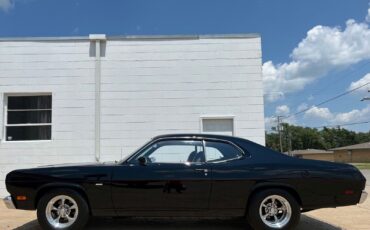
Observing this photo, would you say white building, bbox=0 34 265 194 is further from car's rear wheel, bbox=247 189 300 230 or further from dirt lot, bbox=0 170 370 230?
car's rear wheel, bbox=247 189 300 230

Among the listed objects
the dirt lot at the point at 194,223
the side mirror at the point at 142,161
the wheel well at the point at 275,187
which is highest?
the side mirror at the point at 142,161

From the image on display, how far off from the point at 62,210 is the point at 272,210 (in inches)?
127

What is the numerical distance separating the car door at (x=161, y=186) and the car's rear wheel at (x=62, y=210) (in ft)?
1.77

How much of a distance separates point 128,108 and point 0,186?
3984 mm

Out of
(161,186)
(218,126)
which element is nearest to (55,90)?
(218,126)

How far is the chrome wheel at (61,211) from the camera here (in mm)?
6723

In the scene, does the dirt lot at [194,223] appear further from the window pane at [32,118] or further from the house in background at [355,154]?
the house in background at [355,154]

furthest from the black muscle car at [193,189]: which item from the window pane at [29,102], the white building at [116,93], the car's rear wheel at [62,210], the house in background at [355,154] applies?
the house in background at [355,154]

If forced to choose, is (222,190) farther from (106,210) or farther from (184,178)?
(106,210)

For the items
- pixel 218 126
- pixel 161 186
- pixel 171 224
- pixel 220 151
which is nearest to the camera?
pixel 161 186

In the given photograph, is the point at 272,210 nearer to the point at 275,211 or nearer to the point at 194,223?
the point at 275,211

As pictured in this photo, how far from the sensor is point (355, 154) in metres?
77.2

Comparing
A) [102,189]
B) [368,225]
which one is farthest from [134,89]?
[368,225]

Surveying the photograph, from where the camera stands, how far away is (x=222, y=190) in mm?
6641
